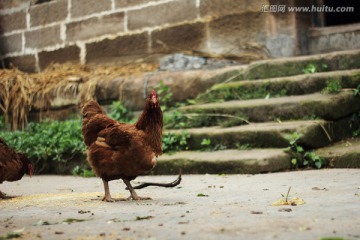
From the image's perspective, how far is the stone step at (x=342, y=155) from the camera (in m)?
4.91

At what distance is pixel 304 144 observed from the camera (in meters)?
5.32

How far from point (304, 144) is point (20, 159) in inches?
103

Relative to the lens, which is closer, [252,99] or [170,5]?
[252,99]

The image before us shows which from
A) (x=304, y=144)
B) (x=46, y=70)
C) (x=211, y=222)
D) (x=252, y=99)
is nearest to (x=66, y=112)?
(x=46, y=70)

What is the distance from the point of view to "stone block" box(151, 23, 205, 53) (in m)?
7.73

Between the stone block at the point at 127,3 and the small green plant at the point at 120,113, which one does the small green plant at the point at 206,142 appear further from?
the stone block at the point at 127,3

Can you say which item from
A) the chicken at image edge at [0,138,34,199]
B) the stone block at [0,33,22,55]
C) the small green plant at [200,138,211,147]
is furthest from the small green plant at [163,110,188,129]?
the stone block at [0,33,22,55]

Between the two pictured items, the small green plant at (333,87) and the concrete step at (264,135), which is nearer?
the concrete step at (264,135)

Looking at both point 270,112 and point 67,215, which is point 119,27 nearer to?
point 270,112

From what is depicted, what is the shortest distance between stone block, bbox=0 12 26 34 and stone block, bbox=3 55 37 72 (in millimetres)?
534

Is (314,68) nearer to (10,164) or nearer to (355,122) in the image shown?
(355,122)

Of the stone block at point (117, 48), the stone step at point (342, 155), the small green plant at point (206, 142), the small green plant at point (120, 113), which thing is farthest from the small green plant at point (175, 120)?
the stone block at point (117, 48)

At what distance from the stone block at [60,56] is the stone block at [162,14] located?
1.20 metres

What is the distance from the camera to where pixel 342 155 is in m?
5.01
